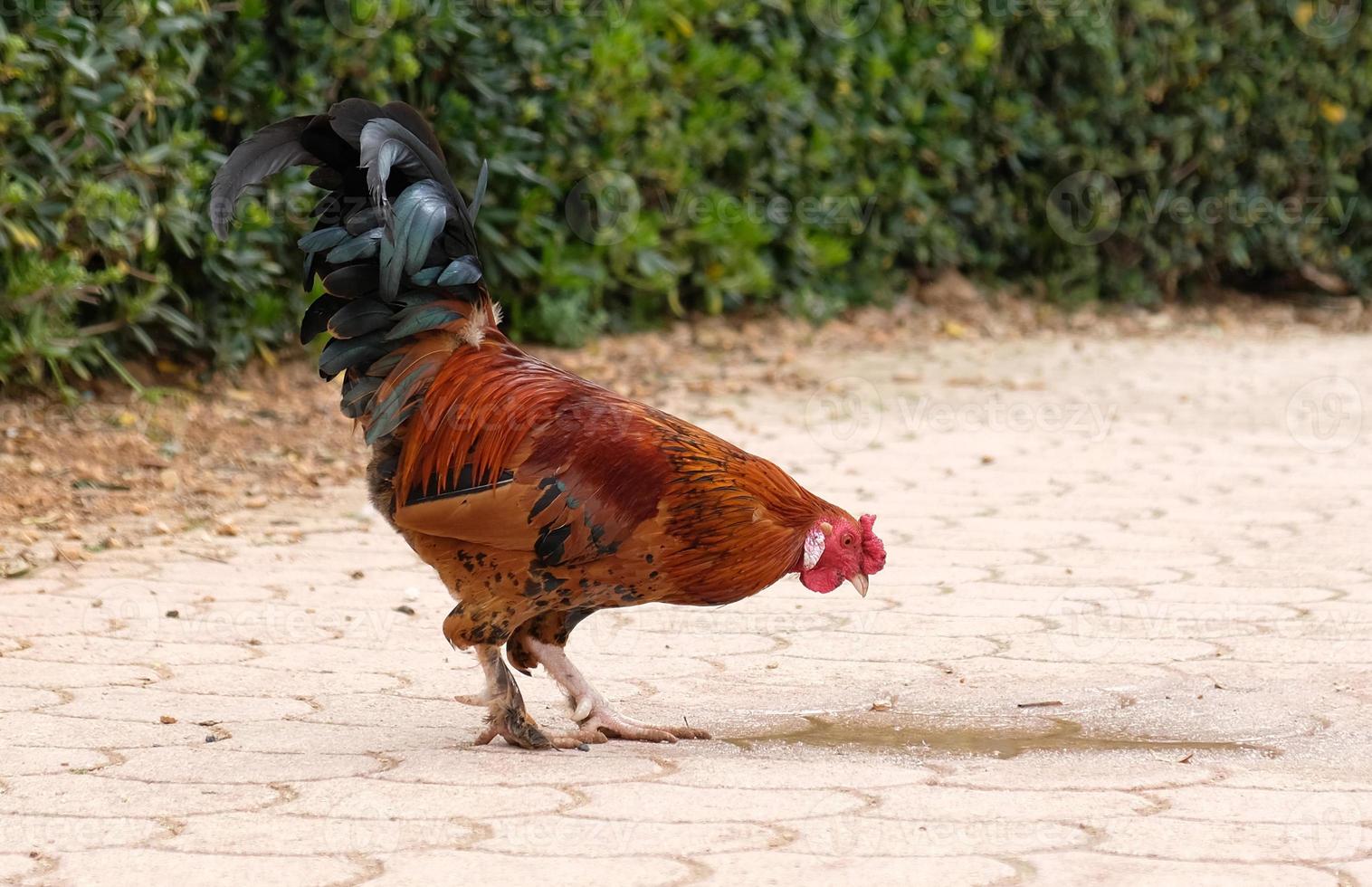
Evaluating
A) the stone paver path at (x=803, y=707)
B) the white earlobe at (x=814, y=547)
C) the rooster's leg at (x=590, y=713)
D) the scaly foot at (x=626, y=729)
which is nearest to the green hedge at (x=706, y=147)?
the stone paver path at (x=803, y=707)

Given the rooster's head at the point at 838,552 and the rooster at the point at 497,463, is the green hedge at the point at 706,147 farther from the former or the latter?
the rooster's head at the point at 838,552

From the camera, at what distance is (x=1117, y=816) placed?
3.56 metres

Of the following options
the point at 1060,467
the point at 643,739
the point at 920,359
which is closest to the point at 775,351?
the point at 920,359

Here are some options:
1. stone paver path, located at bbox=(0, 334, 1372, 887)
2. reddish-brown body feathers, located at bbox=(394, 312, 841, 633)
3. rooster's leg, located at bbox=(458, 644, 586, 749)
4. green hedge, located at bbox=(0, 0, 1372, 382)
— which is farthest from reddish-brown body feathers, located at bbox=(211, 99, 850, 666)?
green hedge, located at bbox=(0, 0, 1372, 382)

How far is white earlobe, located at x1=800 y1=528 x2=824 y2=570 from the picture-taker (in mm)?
4199

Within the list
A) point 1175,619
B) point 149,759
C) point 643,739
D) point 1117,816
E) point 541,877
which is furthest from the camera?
point 1175,619

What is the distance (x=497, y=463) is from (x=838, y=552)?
3.02 ft

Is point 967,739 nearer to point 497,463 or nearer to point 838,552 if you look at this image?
point 838,552

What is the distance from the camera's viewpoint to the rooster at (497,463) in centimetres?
403

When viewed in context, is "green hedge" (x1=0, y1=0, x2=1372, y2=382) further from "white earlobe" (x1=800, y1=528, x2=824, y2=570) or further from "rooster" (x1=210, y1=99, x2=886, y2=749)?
"white earlobe" (x1=800, y1=528, x2=824, y2=570)

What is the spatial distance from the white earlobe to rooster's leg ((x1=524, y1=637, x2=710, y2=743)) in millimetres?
538

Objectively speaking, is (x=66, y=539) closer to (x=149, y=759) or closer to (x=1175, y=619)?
(x=149, y=759)

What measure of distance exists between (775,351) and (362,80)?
11.4 feet

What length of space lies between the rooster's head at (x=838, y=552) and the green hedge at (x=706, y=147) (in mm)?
4162
